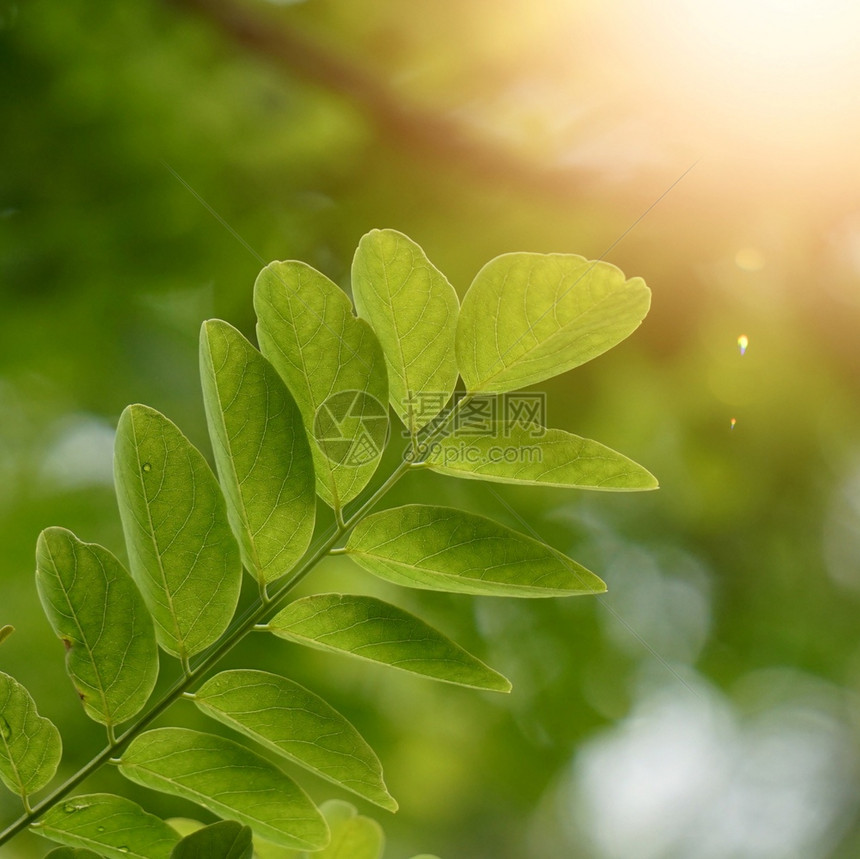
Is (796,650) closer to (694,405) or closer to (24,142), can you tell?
(694,405)

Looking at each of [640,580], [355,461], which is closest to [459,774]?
[640,580]

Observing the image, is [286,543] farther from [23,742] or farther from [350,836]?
[350,836]

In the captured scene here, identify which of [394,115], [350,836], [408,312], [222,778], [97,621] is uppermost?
[394,115]

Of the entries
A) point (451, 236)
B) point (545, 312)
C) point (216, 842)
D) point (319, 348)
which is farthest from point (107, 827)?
point (451, 236)

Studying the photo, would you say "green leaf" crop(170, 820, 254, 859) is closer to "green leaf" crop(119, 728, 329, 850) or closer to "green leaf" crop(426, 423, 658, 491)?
"green leaf" crop(119, 728, 329, 850)

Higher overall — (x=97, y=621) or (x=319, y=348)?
(x=319, y=348)
